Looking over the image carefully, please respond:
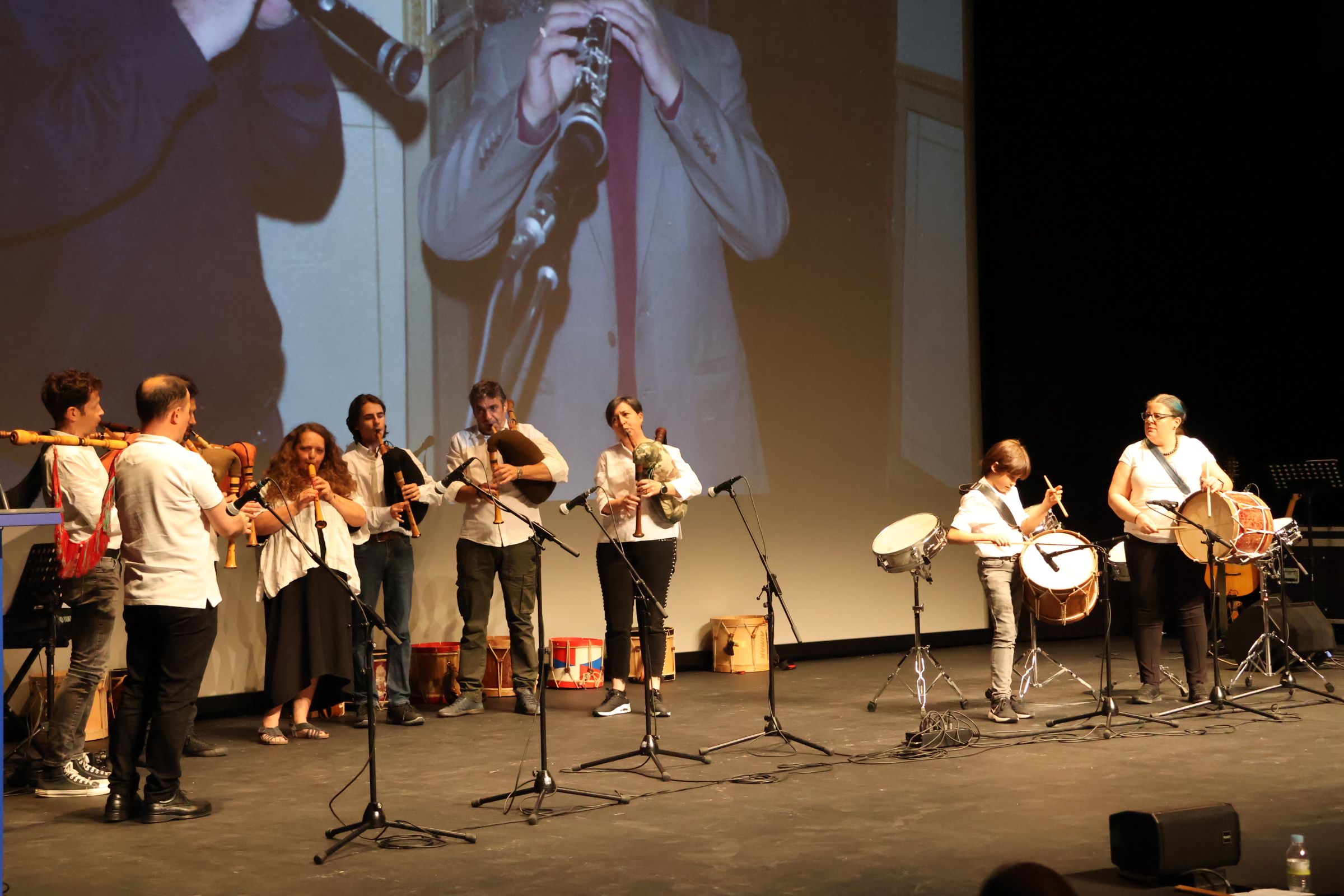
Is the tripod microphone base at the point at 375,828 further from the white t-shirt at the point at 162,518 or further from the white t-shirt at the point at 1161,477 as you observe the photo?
the white t-shirt at the point at 1161,477

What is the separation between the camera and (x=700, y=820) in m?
4.42

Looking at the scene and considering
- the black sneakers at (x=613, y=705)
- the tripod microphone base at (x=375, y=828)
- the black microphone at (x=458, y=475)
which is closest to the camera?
the tripod microphone base at (x=375, y=828)

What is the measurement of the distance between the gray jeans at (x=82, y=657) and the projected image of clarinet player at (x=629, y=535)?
2418mm

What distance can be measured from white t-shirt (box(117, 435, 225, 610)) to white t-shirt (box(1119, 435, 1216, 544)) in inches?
176

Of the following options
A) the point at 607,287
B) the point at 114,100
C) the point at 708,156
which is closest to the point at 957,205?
the point at 708,156

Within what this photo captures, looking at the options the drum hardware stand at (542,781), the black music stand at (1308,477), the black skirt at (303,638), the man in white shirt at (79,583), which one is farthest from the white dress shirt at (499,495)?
the black music stand at (1308,477)

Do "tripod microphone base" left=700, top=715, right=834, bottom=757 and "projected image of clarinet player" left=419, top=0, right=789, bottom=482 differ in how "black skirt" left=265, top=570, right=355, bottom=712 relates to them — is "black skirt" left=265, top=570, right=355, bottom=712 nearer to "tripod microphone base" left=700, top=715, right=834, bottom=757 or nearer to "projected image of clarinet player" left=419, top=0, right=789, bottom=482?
"tripod microphone base" left=700, top=715, right=834, bottom=757

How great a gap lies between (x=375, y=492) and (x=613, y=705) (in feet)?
5.37

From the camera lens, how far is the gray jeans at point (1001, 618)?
6398 millimetres

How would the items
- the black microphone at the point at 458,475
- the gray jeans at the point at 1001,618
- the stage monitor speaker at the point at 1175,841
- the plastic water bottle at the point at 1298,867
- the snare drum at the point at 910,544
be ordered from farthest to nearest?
1. the gray jeans at the point at 1001,618
2. the snare drum at the point at 910,544
3. the black microphone at the point at 458,475
4. the stage monitor speaker at the point at 1175,841
5. the plastic water bottle at the point at 1298,867

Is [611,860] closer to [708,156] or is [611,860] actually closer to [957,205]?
[708,156]

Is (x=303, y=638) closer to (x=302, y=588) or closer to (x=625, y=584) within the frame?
(x=302, y=588)

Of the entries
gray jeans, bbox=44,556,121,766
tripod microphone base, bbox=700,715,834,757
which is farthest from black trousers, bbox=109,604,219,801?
tripod microphone base, bbox=700,715,834,757

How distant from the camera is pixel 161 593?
449 cm
